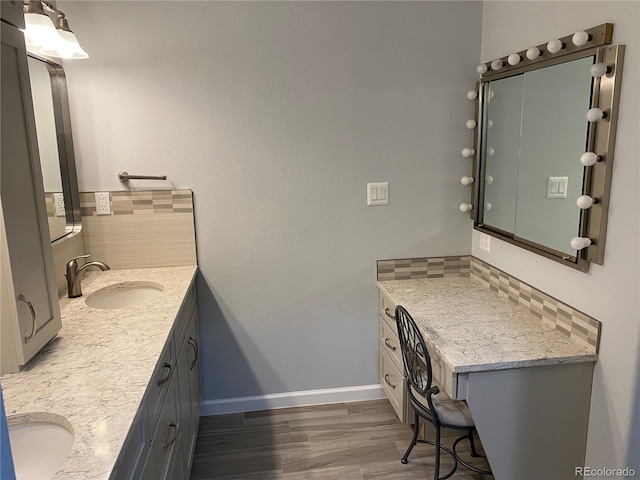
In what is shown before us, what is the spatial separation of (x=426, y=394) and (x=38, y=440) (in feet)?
4.22

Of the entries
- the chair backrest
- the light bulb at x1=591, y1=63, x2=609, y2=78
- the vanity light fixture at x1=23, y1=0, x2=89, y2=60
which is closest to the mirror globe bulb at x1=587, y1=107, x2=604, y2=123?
the light bulb at x1=591, y1=63, x2=609, y2=78

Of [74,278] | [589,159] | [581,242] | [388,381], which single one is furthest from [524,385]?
[74,278]

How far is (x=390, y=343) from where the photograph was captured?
2.43m

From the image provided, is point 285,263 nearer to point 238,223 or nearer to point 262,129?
point 238,223

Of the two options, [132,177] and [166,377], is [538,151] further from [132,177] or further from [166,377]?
[132,177]

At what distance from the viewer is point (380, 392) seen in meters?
2.73

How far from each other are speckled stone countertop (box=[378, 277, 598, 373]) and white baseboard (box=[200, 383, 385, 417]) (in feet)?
2.19

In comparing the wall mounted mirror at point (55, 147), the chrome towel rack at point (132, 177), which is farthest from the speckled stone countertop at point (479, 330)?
the wall mounted mirror at point (55, 147)

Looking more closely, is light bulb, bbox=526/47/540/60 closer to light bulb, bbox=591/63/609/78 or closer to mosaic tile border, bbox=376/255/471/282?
light bulb, bbox=591/63/609/78

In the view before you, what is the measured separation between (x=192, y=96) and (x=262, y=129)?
37cm

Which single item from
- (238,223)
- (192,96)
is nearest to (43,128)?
(192,96)

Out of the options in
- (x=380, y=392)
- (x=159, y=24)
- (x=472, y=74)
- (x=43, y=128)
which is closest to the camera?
(x=43, y=128)

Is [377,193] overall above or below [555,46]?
below

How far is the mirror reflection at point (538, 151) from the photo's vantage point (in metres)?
1.72
